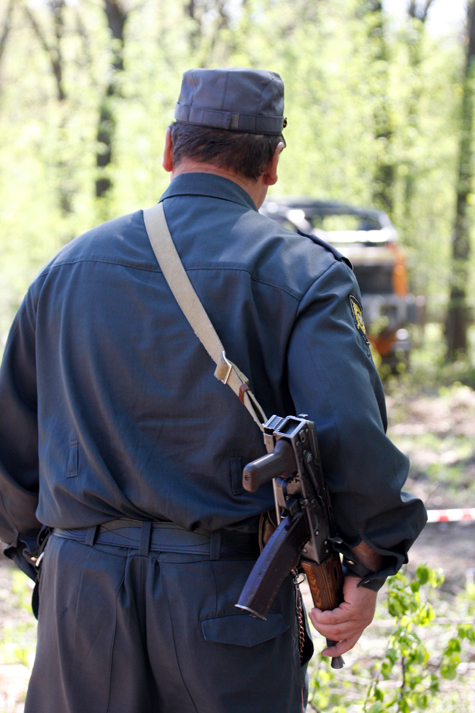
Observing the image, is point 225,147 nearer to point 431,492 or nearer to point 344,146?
point 431,492

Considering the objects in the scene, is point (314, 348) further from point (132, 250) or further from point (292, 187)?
point (292, 187)

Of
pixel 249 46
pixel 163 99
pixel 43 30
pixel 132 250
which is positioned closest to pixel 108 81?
pixel 163 99

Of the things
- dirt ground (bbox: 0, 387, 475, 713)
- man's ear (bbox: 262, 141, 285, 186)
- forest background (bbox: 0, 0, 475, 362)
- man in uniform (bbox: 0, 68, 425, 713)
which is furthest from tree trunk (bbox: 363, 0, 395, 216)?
man in uniform (bbox: 0, 68, 425, 713)

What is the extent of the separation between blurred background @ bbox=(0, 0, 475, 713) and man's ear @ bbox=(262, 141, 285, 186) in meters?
4.51

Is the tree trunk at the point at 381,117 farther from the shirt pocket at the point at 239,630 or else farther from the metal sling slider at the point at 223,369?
the shirt pocket at the point at 239,630

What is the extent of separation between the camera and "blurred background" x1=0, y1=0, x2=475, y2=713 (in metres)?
9.53

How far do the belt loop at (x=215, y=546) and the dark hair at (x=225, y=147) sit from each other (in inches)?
34.7

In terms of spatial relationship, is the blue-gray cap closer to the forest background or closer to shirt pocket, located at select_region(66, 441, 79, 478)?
shirt pocket, located at select_region(66, 441, 79, 478)

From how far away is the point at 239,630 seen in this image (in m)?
1.47

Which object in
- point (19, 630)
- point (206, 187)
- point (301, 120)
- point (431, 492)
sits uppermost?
point (206, 187)

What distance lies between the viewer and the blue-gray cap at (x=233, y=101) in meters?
1.63

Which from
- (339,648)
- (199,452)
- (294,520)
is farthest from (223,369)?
(339,648)

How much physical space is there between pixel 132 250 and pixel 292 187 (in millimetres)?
10277

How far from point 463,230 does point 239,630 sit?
12.1m
